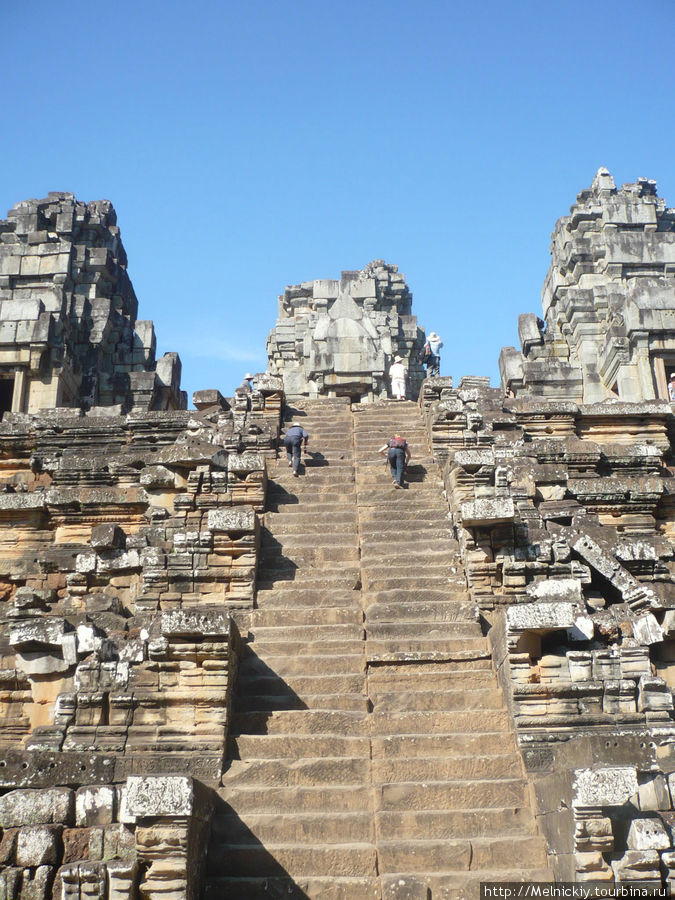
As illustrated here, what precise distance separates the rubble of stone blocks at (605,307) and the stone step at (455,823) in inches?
562

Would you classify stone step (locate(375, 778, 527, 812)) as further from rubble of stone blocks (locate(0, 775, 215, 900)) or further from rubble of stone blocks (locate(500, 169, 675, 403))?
rubble of stone blocks (locate(500, 169, 675, 403))

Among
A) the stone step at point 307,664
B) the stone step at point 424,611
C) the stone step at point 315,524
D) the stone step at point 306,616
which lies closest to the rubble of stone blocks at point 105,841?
the stone step at point 307,664

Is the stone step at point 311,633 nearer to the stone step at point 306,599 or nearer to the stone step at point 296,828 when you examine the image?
the stone step at point 306,599

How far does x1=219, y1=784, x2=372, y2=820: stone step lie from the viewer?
280 inches

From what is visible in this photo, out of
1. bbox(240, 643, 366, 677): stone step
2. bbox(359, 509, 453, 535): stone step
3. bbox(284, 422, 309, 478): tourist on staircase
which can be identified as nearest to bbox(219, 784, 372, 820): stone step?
bbox(240, 643, 366, 677): stone step

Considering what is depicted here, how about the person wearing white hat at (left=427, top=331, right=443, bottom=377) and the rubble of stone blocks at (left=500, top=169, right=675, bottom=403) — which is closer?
the rubble of stone blocks at (left=500, top=169, right=675, bottom=403)

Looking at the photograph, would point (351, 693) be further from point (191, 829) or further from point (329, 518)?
point (329, 518)

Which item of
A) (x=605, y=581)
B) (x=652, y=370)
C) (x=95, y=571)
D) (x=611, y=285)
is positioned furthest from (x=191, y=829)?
(x=611, y=285)

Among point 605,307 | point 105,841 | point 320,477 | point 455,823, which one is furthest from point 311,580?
point 605,307

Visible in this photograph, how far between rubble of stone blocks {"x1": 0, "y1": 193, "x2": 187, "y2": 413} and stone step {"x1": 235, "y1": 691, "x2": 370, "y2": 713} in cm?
1157

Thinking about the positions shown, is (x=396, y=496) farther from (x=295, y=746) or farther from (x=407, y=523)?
(x=295, y=746)

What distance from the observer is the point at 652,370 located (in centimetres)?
2009

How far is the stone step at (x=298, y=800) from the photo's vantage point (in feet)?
23.3

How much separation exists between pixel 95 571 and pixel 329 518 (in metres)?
3.08
